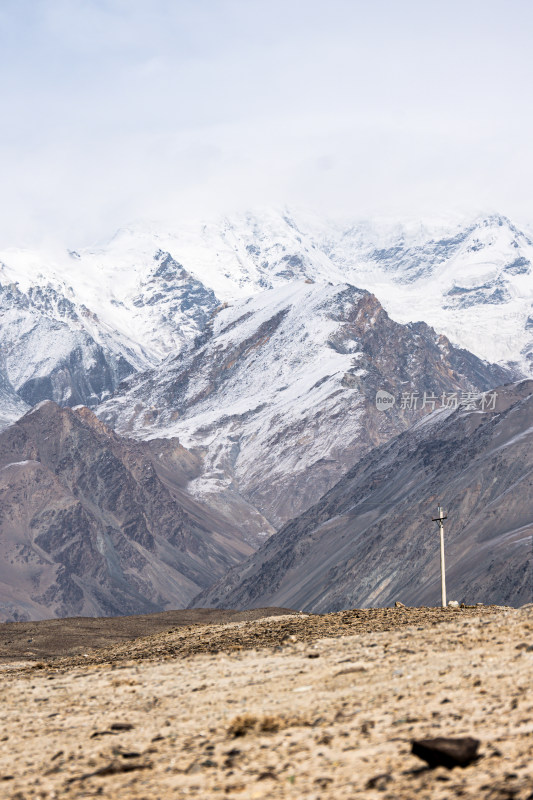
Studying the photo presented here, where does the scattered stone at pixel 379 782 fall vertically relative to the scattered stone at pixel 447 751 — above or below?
below

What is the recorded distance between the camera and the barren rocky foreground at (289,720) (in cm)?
1459

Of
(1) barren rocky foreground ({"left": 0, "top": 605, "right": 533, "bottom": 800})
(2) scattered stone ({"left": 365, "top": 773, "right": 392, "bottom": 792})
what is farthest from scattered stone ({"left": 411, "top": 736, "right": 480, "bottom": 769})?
(2) scattered stone ({"left": 365, "top": 773, "right": 392, "bottom": 792})

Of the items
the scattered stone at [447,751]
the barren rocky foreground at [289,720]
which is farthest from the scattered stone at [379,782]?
the scattered stone at [447,751]

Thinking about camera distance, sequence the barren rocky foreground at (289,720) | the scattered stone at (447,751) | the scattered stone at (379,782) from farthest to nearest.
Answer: the barren rocky foreground at (289,720)
the scattered stone at (447,751)
the scattered stone at (379,782)

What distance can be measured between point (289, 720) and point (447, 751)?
3688 mm

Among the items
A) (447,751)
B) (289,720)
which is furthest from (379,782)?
(289,720)

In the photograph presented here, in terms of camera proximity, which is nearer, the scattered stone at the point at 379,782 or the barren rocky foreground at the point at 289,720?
the scattered stone at the point at 379,782

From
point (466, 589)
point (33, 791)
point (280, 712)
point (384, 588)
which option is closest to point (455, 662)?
point (280, 712)

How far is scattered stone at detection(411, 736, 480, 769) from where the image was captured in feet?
47.2

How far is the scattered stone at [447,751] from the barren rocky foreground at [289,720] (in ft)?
0.36

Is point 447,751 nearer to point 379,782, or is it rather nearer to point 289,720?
point 379,782

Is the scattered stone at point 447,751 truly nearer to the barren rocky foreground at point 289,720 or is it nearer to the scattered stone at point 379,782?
the barren rocky foreground at point 289,720

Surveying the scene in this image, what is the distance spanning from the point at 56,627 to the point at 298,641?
1899 inches

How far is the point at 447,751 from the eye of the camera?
14438mm
